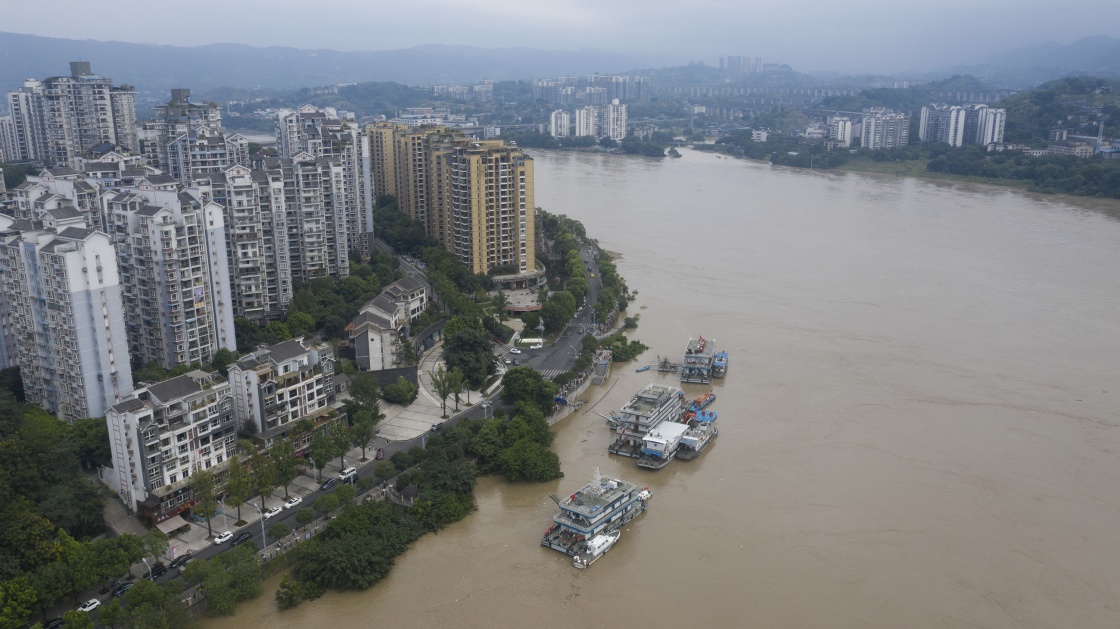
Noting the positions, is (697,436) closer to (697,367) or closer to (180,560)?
(697,367)

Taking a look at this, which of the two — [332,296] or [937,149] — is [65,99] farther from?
[937,149]

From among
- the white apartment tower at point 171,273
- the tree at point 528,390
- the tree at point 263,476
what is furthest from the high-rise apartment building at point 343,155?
the tree at point 263,476

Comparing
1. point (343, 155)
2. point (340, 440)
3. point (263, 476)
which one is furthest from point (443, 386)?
point (343, 155)

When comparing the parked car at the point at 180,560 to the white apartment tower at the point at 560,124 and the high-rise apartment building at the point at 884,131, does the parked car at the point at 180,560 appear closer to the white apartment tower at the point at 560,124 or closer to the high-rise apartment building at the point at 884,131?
the high-rise apartment building at the point at 884,131

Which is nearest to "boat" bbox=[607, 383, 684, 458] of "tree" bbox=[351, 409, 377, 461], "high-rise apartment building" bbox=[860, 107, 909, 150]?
"tree" bbox=[351, 409, 377, 461]

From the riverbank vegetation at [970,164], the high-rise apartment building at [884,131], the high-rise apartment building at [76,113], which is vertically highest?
the high-rise apartment building at [76,113]

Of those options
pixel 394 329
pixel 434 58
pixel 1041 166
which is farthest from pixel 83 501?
pixel 434 58
